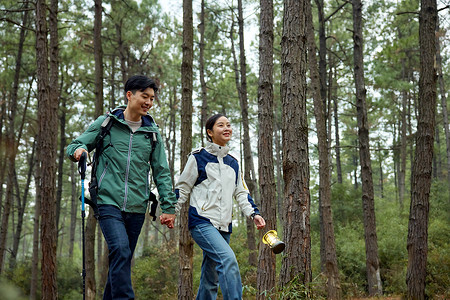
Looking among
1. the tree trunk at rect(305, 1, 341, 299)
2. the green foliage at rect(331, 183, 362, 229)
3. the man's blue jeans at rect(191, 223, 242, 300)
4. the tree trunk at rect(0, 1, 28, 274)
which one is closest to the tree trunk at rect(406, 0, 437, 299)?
the tree trunk at rect(305, 1, 341, 299)

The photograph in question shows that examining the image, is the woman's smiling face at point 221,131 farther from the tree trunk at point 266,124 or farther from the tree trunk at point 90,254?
the tree trunk at point 90,254

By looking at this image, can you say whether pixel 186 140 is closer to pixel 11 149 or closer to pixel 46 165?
pixel 46 165

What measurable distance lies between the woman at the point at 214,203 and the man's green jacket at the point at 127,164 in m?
0.31

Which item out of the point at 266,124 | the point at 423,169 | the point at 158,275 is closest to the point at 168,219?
the point at 266,124

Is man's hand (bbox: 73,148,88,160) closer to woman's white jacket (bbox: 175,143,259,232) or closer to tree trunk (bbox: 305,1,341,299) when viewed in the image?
woman's white jacket (bbox: 175,143,259,232)

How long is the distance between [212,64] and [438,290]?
14492mm

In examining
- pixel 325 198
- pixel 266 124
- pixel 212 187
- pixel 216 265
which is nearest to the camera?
pixel 216 265

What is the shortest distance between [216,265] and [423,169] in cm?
465

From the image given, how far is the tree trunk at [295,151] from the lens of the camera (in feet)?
13.8

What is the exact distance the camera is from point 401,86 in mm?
18781

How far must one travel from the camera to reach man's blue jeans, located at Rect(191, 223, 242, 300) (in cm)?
365

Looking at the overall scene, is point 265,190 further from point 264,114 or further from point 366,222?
point 366,222

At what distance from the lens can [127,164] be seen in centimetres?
360

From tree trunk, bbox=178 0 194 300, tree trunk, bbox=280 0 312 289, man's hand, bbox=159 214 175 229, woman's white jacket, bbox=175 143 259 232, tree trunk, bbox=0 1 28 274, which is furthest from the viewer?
tree trunk, bbox=0 1 28 274
